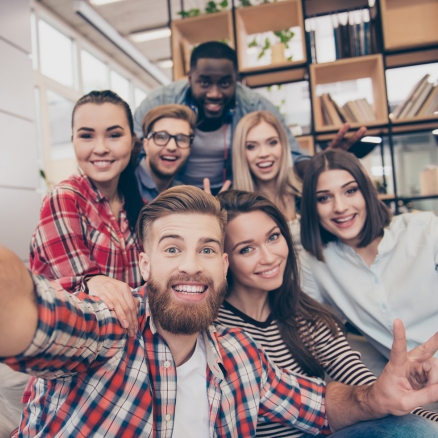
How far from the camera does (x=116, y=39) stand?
621 centimetres

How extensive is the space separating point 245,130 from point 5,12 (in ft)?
7.32

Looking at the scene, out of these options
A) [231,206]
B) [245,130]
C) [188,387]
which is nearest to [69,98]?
[245,130]

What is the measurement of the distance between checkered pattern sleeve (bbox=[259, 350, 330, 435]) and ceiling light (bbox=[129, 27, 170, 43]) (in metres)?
5.96

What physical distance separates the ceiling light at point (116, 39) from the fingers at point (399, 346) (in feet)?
17.9

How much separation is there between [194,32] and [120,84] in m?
4.24

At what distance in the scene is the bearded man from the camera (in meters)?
0.96

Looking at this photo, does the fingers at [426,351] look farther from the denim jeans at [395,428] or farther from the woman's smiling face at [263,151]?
the woman's smiling face at [263,151]

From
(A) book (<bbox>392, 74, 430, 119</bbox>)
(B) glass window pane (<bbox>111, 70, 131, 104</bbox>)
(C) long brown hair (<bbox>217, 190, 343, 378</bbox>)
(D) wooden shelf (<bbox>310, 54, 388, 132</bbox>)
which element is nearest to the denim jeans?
(C) long brown hair (<bbox>217, 190, 343, 378</bbox>)

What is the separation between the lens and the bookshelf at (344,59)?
3.35 metres

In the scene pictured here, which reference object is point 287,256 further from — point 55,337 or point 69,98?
point 69,98

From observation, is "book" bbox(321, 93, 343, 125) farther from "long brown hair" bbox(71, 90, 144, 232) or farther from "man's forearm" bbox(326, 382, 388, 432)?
"man's forearm" bbox(326, 382, 388, 432)

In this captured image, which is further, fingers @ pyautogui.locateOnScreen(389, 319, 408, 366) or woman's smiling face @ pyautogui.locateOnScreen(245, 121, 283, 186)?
woman's smiling face @ pyautogui.locateOnScreen(245, 121, 283, 186)

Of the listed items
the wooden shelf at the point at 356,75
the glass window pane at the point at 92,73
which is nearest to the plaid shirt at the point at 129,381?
the wooden shelf at the point at 356,75

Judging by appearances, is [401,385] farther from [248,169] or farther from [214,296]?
[248,169]
